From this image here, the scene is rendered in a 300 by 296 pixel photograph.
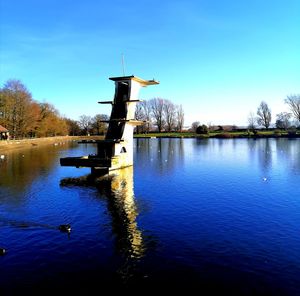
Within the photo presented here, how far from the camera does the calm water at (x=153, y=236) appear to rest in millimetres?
12078

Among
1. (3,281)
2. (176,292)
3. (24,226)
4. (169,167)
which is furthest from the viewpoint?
(169,167)

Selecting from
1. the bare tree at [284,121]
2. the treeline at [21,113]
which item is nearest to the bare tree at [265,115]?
the bare tree at [284,121]

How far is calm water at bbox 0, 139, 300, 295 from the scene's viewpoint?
12.1m

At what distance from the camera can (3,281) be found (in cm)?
1204

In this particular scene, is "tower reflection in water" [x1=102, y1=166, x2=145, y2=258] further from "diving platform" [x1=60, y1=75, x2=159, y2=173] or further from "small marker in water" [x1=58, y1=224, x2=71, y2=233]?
"diving platform" [x1=60, y1=75, x2=159, y2=173]

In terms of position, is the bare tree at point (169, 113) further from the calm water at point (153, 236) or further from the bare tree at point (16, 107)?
the calm water at point (153, 236)

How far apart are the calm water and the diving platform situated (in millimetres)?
7605

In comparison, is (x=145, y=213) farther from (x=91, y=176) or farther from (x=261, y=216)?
(x=91, y=176)

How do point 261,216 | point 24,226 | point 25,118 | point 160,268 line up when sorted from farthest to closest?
point 25,118 → point 261,216 → point 24,226 → point 160,268

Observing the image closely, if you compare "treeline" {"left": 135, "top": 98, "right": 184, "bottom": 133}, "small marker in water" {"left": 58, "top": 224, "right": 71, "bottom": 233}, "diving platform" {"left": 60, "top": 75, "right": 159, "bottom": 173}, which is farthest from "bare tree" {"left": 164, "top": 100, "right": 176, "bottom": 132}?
"small marker in water" {"left": 58, "top": 224, "right": 71, "bottom": 233}

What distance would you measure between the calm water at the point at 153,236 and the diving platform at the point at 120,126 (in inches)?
299

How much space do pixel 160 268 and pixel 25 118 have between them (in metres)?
84.4

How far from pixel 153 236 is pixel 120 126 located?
25859 mm

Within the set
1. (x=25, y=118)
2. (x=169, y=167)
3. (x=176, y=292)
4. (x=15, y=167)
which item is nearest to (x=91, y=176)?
(x=169, y=167)
